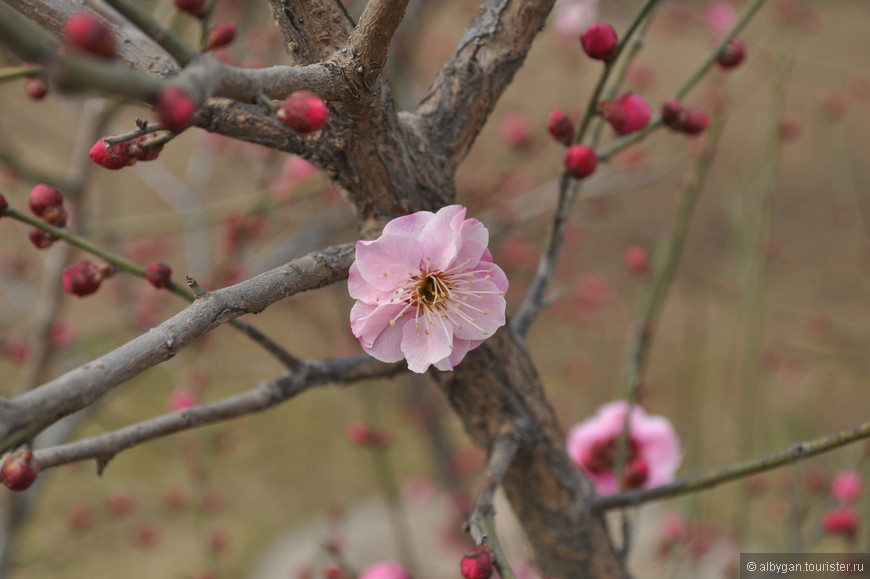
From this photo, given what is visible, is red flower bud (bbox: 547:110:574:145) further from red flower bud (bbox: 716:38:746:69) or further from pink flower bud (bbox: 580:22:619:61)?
red flower bud (bbox: 716:38:746:69)

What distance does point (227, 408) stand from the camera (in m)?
0.88

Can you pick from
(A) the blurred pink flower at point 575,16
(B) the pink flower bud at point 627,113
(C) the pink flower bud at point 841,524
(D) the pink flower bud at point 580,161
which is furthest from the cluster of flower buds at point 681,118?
(A) the blurred pink flower at point 575,16

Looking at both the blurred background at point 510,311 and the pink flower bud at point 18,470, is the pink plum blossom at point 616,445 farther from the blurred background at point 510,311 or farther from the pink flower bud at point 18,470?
the pink flower bud at point 18,470

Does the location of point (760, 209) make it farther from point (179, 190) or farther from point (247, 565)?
point (247, 565)

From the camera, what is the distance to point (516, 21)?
0.89 meters

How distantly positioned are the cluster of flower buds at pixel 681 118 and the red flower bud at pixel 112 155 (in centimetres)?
67

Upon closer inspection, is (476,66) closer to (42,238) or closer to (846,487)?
(42,238)

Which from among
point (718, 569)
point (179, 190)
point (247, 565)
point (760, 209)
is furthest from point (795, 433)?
point (179, 190)

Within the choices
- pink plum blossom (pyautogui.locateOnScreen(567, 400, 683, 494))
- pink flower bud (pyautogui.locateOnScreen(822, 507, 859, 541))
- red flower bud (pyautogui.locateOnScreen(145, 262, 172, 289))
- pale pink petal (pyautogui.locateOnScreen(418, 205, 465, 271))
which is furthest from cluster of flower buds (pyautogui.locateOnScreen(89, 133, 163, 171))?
pink flower bud (pyautogui.locateOnScreen(822, 507, 859, 541))

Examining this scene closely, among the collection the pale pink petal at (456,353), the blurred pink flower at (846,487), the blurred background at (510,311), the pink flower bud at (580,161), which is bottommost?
the pale pink petal at (456,353)

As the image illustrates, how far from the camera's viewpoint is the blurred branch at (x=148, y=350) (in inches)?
17.3

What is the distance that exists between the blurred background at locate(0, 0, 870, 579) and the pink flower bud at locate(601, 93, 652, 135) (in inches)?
11.0

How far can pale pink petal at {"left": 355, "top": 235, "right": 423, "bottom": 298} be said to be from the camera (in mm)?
733

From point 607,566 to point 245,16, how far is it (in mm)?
2397
